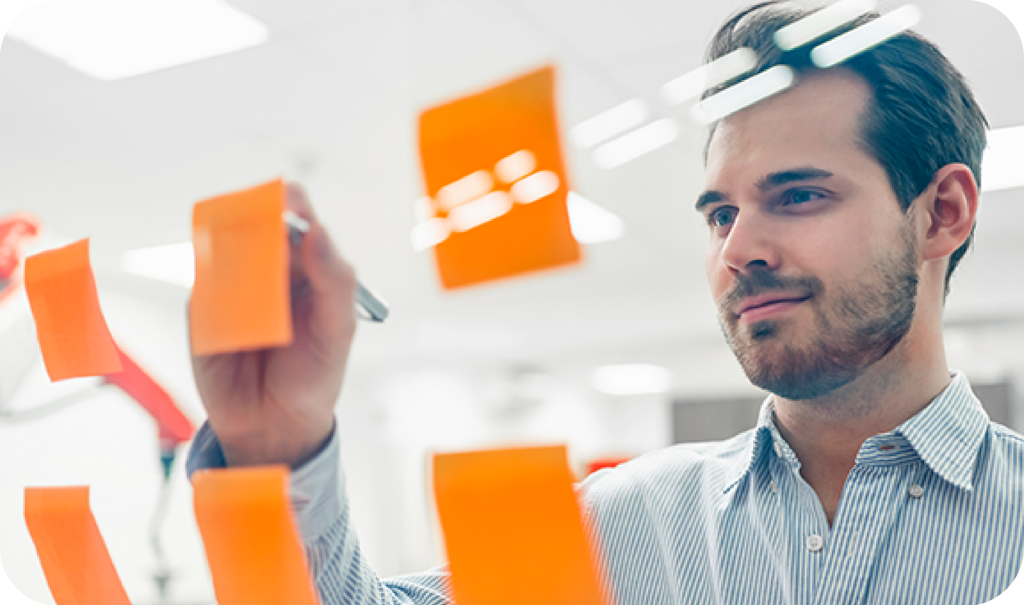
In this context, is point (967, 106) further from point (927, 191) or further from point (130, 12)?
point (130, 12)

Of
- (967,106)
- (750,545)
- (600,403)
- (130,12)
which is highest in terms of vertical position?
(130,12)

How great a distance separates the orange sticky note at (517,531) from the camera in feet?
1.17

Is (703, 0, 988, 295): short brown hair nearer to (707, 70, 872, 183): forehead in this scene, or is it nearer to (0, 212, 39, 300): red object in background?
(707, 70, 872, 183): forehead

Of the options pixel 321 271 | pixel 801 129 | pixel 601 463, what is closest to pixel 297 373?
pixel 321 271

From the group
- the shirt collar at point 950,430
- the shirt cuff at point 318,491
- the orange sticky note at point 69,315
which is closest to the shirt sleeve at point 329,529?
the shirt cuff at point 318,491

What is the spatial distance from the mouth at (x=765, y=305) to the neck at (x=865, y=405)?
0.06m

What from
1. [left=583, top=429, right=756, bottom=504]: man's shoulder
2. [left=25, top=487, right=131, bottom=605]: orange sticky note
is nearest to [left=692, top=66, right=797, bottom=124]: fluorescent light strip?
[left=583, top=429, right=756, bottom=504]: man's shoulder

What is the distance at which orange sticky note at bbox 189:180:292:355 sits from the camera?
347 mm

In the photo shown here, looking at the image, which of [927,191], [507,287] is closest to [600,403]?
[507,287]

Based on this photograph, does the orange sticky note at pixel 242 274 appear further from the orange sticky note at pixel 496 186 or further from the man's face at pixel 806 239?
the man's face at pixel 806 239

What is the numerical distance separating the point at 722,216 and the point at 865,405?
5.3 inches

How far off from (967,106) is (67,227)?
0.54 metres

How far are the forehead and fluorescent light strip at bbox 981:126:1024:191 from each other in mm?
58

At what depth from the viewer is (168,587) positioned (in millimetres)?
500
